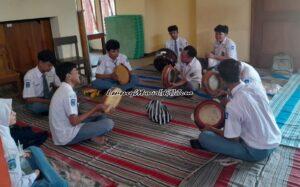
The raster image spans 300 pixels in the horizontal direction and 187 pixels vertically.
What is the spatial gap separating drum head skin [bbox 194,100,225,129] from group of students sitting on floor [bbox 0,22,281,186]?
0.44 feet

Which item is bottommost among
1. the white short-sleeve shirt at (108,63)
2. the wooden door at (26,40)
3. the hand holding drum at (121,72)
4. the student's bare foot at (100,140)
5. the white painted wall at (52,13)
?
the student's bare foot at (100,140)

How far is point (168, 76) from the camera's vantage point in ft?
13.3

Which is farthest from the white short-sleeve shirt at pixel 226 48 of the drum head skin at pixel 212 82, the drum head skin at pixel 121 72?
the drum head skin at pixel 121 72

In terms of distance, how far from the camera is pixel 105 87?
4.32m

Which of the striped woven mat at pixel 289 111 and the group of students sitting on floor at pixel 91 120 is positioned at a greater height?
the group of students sitting on floor at pixel 91 120

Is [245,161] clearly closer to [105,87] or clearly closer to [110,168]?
[110,168]

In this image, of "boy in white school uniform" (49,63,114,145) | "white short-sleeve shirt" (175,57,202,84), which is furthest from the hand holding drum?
"boy in white school uniform" (49,63,114,145)

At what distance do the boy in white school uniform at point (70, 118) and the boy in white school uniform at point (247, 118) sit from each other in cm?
118

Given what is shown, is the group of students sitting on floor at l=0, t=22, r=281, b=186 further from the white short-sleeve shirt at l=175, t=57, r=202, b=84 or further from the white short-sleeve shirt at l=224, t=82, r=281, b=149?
the white short-sleeve shirt at l=175, t=57, r=202, b=84

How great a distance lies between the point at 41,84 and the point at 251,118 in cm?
253

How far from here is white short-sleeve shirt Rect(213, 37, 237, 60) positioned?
462 centimetres

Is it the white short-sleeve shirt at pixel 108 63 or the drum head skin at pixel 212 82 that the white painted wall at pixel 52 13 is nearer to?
the white short-sleeve shirt at pixel 108 63

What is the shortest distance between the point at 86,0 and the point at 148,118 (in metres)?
6.18

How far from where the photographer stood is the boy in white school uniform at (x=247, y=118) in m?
2.14
